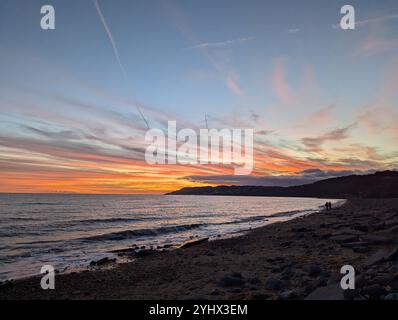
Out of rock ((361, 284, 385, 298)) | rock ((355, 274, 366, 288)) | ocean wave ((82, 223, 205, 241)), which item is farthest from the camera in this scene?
ocean wave ((82, 223, 205, 241))

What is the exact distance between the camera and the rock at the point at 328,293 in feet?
24.6

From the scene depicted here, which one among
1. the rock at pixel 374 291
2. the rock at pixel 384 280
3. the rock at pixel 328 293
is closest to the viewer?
the rock at pixel 374 291

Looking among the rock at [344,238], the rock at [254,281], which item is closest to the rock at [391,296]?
the rock at [254,281]

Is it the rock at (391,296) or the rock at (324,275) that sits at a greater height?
the rock at (391,296)

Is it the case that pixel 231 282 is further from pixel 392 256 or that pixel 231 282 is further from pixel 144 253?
pixel 144 253

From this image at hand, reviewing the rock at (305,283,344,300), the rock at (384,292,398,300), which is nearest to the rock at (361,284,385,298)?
the rock at (384,292,398,300)

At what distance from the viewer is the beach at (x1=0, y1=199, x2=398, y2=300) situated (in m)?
8.84

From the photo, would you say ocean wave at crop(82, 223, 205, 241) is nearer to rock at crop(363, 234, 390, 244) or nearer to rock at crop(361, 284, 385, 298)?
rock at crop(363, 234, 390, 244)

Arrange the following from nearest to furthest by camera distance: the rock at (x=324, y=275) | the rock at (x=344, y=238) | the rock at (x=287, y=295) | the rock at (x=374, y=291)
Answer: the rock at (x=374, y=291) < the rock at (x=287, y=295) < the rock at (x=324, y=275) < the rock at (x=344, y=238)

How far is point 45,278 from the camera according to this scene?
46.1ft

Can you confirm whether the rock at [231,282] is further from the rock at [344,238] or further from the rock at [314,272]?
the rock at [344,238]
